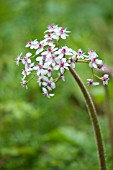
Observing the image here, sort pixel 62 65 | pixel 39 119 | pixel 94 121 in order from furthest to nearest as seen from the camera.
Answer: pixel 39 119
pixel 94 121
pixel 62 65

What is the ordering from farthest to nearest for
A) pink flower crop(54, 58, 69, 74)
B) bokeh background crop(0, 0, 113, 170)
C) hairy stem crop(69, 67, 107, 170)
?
bokeh background crop(0, 0, 113, 170) → hairy stem crop(69, 67, 107, 170) → pink flower crop(54, 58, 69, 74)

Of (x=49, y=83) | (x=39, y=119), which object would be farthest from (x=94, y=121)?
(x=39, y=119)

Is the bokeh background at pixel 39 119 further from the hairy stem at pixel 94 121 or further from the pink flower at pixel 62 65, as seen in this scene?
the pink flower at pixel 62 65

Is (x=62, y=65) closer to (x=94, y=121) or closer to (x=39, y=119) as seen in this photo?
(x=94, y=121)

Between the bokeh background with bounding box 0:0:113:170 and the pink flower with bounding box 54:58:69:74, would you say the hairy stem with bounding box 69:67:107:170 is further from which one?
the bokeh background with bounding box 0:0:113:170

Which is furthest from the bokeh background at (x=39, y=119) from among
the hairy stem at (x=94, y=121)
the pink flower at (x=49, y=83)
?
the pink flower at (x=49, y=83)

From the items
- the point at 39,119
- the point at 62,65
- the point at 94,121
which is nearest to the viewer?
the point at 62,65

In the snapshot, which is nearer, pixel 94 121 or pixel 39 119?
pixel 94 121

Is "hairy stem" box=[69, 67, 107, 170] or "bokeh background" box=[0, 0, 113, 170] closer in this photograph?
"hairy stem" box=[69, 67, 107, 170]

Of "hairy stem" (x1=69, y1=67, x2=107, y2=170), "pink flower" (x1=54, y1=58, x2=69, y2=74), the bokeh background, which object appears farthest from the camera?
the bokeh background

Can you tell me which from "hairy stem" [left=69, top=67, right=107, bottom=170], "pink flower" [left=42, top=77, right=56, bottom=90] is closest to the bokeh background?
"hairy stem" [left=69, top=67, right=107, bottom=170]

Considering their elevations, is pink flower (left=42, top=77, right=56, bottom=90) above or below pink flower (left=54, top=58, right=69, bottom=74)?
below
